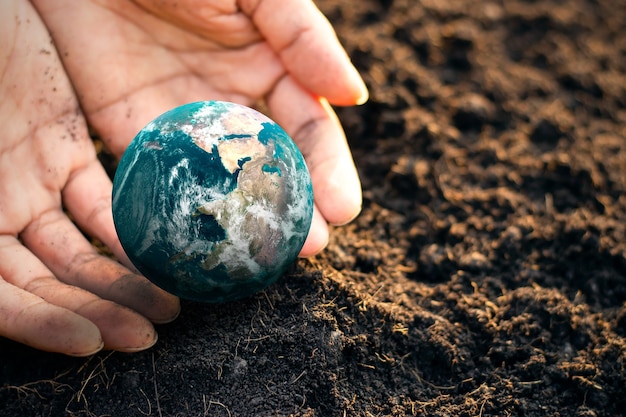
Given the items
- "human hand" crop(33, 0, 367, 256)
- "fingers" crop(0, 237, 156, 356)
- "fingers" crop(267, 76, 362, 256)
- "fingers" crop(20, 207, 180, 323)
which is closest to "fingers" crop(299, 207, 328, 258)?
"fingers" crop(267, 76, 362, 256)

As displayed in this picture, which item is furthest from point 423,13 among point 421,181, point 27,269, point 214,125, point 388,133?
point 27,269

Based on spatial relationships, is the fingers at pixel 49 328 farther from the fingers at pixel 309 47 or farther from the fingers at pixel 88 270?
the fingers at pixel 309 47

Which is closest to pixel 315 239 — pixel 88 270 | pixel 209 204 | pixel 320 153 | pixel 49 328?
pixel 320 153

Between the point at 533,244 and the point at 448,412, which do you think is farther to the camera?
the point at 533,244

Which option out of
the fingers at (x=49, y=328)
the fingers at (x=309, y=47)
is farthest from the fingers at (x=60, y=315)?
the fingers at (x=309, y=47)

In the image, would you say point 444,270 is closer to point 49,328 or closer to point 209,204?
point 209,204

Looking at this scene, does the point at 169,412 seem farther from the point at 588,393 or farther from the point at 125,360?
the point at 588,393

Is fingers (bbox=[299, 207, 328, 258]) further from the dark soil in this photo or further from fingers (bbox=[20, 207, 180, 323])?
fingers (bbox=[20, 207, 180, 323])
